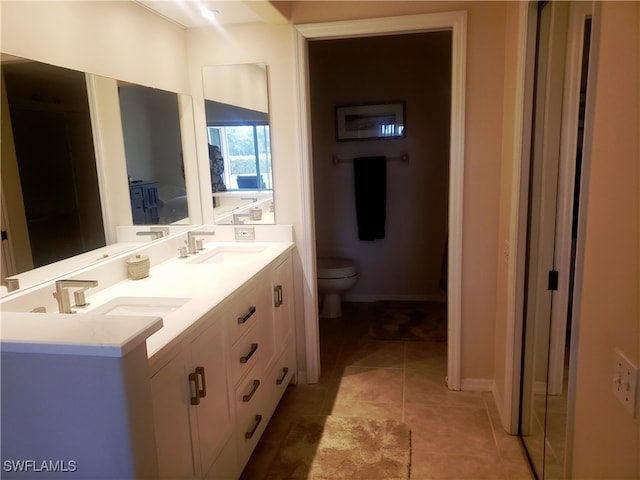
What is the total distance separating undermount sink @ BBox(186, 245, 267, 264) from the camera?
8.20ft

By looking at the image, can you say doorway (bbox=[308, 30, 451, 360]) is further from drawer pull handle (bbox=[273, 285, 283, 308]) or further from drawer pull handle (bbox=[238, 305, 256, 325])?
drawer pull handle (bbox=[238, 305, 256, 325])

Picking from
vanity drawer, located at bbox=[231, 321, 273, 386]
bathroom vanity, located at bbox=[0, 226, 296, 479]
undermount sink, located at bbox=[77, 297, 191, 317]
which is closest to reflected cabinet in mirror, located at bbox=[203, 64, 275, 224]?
bathroom vanity, located at bbox=[0, 226, 296, 479]

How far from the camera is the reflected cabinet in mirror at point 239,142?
2588mm

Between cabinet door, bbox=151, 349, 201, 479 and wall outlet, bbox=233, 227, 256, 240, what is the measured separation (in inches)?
52.1

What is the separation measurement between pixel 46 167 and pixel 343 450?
5.76 ft

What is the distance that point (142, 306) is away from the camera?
172 centimetres

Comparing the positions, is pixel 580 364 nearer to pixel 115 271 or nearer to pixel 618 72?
pixel 618 72

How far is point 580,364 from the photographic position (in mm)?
1188

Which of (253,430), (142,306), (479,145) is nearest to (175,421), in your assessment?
(142,306)

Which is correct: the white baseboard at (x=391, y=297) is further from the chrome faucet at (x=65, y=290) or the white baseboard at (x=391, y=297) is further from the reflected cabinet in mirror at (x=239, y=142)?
the chrome faucet at (x=65, y=290)

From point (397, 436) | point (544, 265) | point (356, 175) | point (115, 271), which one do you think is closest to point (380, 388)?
point (397, 436)

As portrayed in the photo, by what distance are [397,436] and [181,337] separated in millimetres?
1361

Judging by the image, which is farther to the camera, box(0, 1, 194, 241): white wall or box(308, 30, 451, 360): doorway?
box(308, 30, 451, 360): doorway

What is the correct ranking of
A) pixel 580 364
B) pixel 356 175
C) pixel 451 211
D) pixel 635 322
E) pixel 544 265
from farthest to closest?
1. pixel 356 175
2. pixel 451 211
3. pixel 544 265
4. pixel 580 364
5. pixel 635 322
